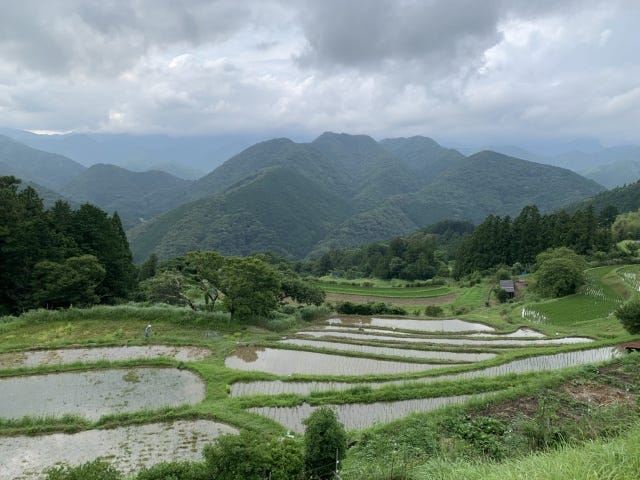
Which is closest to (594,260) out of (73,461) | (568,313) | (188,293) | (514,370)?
(568,313)

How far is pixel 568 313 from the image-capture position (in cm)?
2766

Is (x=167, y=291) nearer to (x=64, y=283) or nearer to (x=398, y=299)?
(x=64, y=283)

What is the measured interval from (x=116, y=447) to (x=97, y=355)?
8422 millimetres

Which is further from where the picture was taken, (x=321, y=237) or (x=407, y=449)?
(x=321, y=237)

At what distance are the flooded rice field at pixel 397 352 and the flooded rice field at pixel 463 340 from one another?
1431mm

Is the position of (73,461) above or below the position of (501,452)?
below

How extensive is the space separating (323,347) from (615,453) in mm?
15485

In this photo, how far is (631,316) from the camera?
18.0m

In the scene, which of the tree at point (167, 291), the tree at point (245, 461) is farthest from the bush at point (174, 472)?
the tree at point (167, 291)

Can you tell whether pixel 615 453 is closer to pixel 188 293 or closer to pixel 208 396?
pixel 208 396

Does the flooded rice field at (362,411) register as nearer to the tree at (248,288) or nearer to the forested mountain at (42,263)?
the tree at (248,288)

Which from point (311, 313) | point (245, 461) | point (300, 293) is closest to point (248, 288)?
point (311, 313)

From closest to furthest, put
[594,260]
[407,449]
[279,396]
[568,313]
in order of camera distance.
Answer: [407,449] → [279,396] → [568,313] → [594,260]

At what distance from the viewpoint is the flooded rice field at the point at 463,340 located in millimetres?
20234
